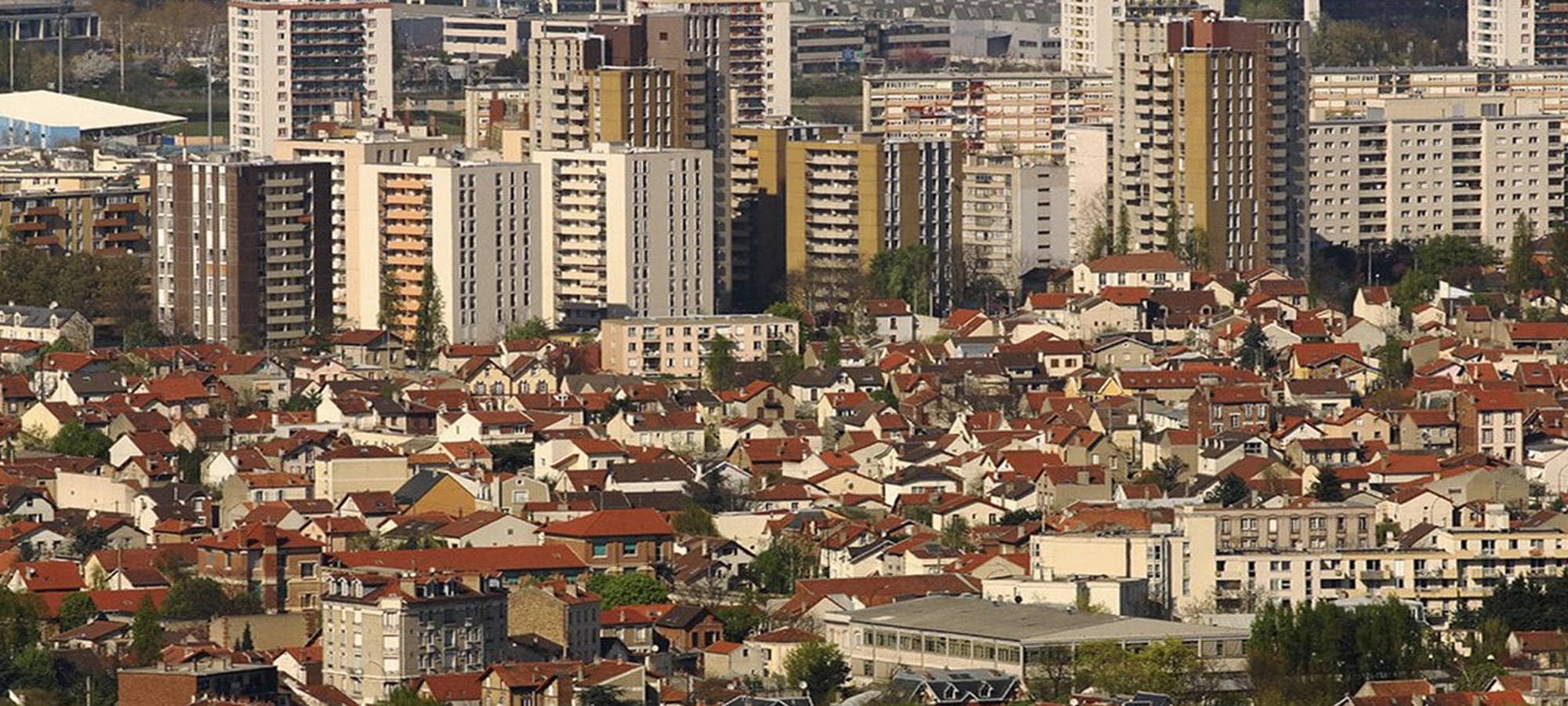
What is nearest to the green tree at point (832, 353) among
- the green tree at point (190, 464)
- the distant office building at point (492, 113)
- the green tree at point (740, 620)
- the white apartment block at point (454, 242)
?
the white apartment block at point (454, 242)

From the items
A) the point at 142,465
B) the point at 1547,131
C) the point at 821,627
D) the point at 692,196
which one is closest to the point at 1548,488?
the point at 821,627

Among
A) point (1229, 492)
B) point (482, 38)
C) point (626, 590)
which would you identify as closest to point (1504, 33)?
point (482, 38)

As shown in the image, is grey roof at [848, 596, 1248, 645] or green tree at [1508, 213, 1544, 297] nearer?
grey roof at [848, 596, 1248, 645]

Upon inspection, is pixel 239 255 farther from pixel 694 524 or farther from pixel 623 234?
pixel 694 524

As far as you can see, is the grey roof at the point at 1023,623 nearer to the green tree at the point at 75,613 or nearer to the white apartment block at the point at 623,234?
the green tree at the point at 75,613

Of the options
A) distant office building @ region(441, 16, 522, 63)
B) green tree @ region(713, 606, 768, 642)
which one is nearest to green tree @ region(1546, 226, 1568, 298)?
green tree @ region(713, 606, 768, 642)

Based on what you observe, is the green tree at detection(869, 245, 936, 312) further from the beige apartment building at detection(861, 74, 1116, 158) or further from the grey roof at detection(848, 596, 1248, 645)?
the grey roof at detection(848, 596, 1248, 645)
